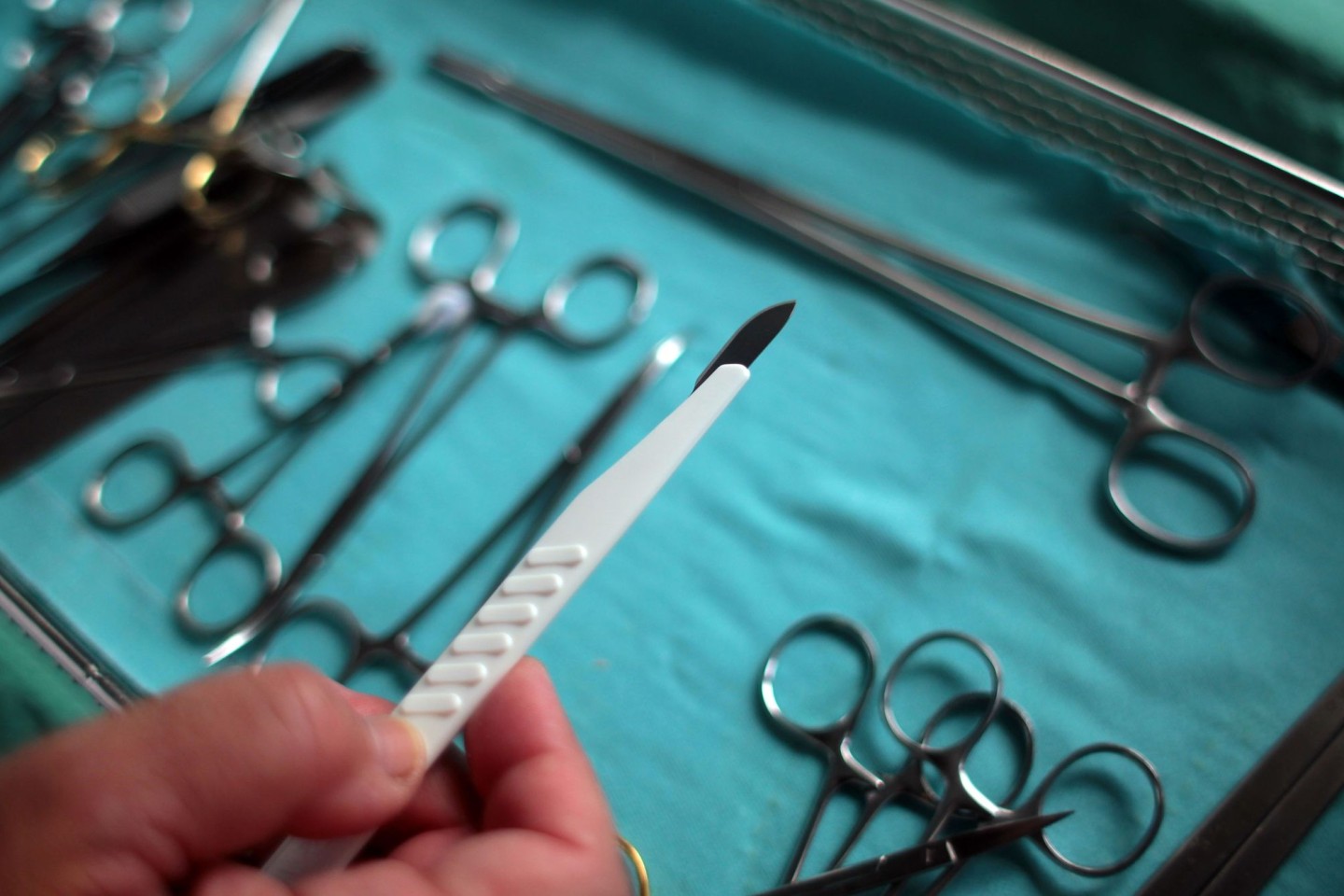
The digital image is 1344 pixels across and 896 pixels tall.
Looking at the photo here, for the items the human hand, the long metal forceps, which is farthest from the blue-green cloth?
the human hand

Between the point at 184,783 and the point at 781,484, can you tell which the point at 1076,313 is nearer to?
the point at 781,484

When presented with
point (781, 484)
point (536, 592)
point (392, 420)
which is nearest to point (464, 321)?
point (392, 420)

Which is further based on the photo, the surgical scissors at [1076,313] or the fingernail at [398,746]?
the surgical scissors at [1076,313]

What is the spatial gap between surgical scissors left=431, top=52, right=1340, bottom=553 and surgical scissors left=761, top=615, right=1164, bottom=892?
12cm

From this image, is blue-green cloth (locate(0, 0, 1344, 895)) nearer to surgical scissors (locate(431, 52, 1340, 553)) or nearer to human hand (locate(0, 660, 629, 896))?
surgical scissors (locate(431, 52, 1340, 553))

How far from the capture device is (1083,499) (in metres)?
0.55

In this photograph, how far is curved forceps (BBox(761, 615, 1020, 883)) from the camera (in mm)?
459

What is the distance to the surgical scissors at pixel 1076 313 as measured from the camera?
20.8 inches

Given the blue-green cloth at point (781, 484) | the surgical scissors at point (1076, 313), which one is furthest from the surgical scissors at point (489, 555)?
the surgical scissors at point (1076, 313)

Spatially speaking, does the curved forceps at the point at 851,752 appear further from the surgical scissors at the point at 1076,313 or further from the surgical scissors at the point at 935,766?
the surgical scissors at the point at 1076,313

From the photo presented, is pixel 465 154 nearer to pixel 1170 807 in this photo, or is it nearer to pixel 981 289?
pixel 981 289

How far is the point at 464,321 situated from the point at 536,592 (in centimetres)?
35

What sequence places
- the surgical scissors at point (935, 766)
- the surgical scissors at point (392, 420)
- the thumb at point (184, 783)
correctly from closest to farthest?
the thumb at point (184, 783) → the surgical scissors at point (935, 766) → the surgical scissors at point (392, 420)

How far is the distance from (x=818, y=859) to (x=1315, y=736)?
0.74 feet
